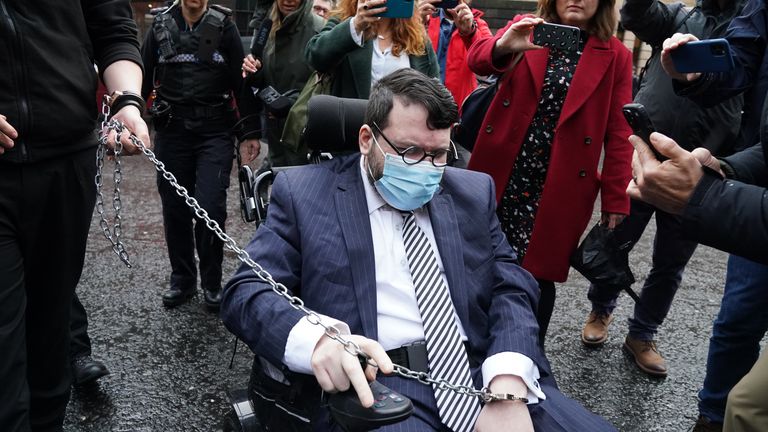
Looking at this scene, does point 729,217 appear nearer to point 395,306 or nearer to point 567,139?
point 395,306

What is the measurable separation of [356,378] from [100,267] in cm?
372

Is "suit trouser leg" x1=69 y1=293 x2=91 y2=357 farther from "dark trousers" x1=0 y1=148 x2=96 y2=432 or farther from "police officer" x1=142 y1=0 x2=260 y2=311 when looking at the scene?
"police officer" x1=142 y1=0 x2=260 y2=311

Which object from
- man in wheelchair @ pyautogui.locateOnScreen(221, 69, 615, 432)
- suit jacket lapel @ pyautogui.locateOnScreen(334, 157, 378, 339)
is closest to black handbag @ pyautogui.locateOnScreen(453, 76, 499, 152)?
man in wheelchair @ pyautogui.locateOnScreen(221, 69, 615, 432)

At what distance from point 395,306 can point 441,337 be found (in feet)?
0.58

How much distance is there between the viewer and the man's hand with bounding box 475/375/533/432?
1.98m

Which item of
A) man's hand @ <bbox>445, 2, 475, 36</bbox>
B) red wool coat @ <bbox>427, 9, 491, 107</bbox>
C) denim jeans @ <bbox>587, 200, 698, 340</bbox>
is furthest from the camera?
red wool coat @ <bbox>427, 9, 491, 107</bbox>

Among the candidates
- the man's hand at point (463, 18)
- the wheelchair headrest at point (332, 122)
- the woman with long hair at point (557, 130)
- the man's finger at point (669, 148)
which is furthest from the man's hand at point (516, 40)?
the man's finger at point (669, 148)

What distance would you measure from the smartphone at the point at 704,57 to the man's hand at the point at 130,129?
6.05 ft

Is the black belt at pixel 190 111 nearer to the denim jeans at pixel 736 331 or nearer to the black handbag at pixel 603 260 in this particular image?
the black handbag at pixel 603 260

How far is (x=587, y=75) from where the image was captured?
3203 mm

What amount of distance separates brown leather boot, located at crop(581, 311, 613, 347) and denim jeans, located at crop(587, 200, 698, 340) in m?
0.19

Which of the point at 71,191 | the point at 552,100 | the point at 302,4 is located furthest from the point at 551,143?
the point at 71,191

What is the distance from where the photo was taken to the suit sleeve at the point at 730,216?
1.81 meters

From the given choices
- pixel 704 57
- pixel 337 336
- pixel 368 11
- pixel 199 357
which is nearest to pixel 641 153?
pixel 704 57
